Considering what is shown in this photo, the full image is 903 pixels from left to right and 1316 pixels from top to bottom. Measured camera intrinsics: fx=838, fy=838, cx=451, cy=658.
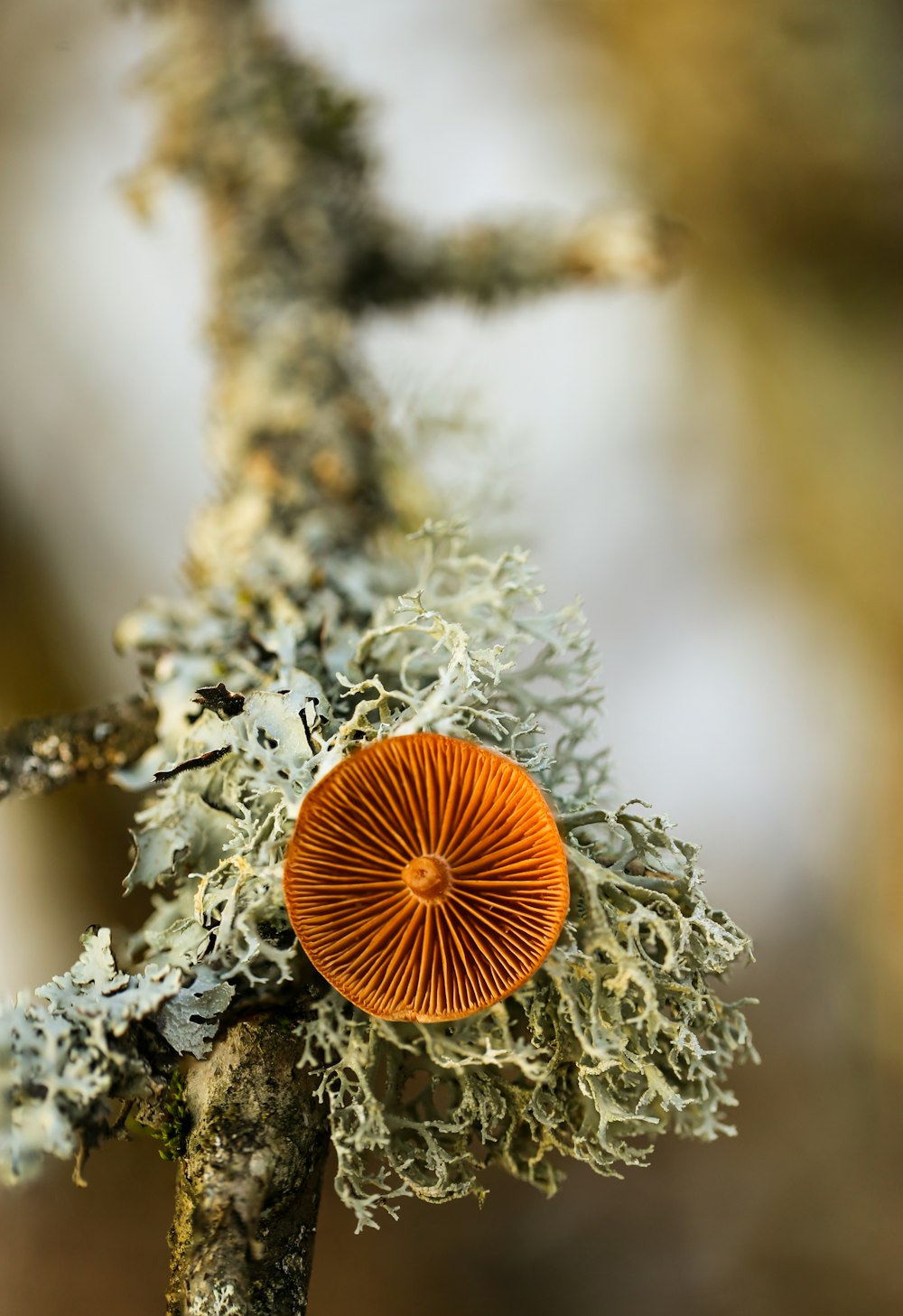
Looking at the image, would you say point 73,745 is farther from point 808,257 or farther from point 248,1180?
point 808,257

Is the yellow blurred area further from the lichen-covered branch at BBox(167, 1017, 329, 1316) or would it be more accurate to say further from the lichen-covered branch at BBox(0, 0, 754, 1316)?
the lichen-covered branch at BBox(167, 1017, 329, 1316)

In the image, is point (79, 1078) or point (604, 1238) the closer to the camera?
point (79, 1078)

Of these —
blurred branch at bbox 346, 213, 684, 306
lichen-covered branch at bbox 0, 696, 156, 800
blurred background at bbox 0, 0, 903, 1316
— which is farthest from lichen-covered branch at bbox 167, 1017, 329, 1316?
blurred branch at bbox 346, 213, 684, 306

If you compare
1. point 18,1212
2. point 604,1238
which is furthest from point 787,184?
point 18,1212

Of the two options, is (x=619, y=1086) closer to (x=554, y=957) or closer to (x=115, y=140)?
(x=554, y=957)

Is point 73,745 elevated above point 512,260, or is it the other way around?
point 512,260

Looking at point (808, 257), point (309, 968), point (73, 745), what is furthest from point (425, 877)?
point (808, 257)

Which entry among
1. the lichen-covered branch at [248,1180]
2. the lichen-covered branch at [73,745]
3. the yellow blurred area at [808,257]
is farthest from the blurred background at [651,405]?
the lichen-covered branch at [248,1180]
